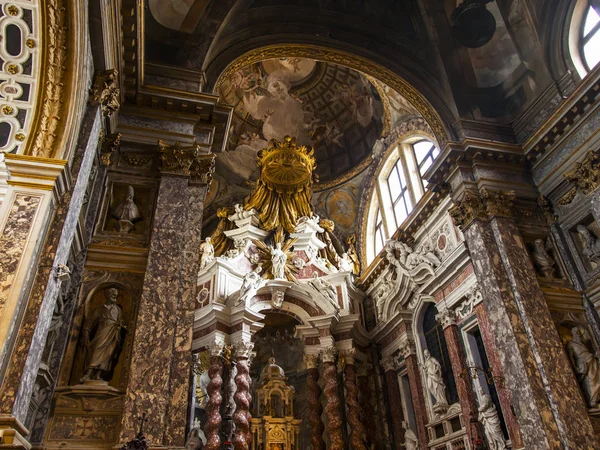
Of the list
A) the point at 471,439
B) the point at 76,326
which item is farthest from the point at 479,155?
the point at 76,326

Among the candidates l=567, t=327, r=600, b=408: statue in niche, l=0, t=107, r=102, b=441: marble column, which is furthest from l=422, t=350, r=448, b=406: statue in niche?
l=0, t=107, r=102, b=441: marble column

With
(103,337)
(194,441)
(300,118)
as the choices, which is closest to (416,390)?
(194,441)

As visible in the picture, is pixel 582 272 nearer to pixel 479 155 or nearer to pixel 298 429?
pixel 479 155

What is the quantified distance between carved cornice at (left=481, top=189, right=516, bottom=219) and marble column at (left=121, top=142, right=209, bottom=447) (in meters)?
5.80

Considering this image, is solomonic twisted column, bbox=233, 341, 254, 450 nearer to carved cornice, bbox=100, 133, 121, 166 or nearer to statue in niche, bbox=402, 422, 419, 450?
statue in niche, bbox=402, 422, 419, 450

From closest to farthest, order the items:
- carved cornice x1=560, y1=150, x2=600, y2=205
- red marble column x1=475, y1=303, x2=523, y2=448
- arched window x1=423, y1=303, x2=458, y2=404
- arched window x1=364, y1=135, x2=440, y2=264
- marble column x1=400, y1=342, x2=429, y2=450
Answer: carved cornice x1=560, y1=150, x2=600, y2=205 < red marble column x1=475, y1=303, x2=523, y2=448 < arched window x1=423, y1=303, x2=458, y2=404 < marble column x1=400, y1=342, x2=429, y2=450 < arched window x1=364, y1=135, x2=440, y2=264

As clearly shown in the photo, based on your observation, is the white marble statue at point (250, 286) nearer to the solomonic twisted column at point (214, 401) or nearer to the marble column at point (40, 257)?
the solomonic twisted column at point (214, 401)

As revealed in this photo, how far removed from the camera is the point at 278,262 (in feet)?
49.3

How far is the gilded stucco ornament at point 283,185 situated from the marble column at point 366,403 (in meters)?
5.16

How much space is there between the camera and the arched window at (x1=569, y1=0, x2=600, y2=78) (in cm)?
971

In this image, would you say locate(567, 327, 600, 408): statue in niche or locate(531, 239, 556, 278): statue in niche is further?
locate(531, 239, 556, 278): statue in niche

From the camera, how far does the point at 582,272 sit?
9.07m

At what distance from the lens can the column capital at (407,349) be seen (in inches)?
520

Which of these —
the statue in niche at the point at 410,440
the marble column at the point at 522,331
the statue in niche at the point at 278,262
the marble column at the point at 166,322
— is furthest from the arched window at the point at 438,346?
the marble column at the point at 166,322
